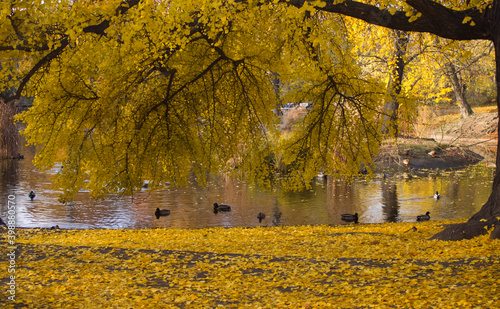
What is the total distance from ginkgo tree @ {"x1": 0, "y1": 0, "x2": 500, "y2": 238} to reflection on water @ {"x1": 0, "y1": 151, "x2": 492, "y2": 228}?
7.78 feet

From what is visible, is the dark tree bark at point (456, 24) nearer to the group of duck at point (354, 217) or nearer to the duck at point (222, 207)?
A: the group of duck at point (354, 217)

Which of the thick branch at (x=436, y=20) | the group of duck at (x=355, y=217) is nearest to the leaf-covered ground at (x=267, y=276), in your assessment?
the thick branch at (x=436, y=20)

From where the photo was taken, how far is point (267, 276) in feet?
18.6

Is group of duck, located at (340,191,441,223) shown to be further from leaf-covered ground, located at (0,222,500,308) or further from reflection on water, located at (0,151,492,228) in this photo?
leaf-covered ground, located at (0,222,500,308)

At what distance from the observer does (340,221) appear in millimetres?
13547

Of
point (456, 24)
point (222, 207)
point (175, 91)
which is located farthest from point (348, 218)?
point (456, 24)

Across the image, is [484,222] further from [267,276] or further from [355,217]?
[355,217]

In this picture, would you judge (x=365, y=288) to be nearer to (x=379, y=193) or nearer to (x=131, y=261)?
(x=131, y=261)

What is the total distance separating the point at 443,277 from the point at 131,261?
13.1 feet

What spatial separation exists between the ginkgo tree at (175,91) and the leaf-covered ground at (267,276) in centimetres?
281

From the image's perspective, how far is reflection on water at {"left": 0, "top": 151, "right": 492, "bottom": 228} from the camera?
44.8ft

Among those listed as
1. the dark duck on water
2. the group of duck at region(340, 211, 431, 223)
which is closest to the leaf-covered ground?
the group of duck at region(340, 211, 431, 223)

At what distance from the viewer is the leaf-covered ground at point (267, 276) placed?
15.4ft

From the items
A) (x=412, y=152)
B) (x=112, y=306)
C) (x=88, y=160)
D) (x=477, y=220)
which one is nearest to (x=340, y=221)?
(x=477, y=220)
